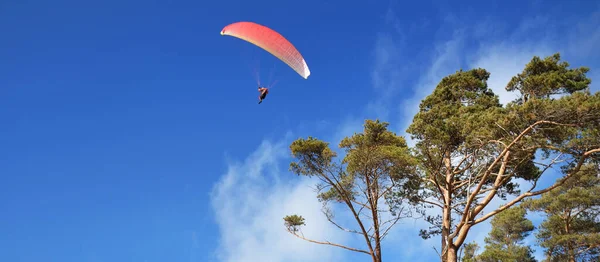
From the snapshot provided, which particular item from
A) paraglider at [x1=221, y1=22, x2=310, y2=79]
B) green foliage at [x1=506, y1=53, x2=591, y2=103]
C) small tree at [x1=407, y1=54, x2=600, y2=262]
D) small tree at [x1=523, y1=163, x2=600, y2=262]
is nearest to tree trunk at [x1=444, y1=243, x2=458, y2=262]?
small tree at [x1=407, y1=54, x2=600, y2=262]

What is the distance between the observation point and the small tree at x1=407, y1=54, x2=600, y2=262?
12617 mm

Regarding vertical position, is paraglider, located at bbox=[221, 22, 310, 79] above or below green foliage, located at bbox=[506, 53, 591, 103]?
above

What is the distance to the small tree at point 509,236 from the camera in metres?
25.2

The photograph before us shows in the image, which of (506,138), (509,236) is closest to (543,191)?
(506,138)

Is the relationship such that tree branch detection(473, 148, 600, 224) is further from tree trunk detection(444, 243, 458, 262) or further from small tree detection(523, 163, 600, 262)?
small tree detection(523, 163, 600, 262)

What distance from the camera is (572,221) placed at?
23453 mm

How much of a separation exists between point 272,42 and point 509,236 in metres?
19.8

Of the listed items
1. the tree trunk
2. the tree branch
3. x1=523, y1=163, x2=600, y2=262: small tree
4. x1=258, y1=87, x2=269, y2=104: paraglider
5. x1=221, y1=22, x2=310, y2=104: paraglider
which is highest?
x1=221, y1=22, x2=310, y2=104: paraglider

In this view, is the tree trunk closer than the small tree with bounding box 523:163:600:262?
Yes

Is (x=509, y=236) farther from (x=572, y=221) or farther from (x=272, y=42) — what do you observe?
(x=272, y=42)

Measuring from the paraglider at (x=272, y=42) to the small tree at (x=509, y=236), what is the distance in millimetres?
15246

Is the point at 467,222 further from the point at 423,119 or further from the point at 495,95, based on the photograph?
the point at 495,95

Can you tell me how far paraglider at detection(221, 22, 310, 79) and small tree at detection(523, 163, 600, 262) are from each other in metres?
14.4

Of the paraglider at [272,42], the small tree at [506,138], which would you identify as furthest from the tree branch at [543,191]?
the paraglider at [272,42]
